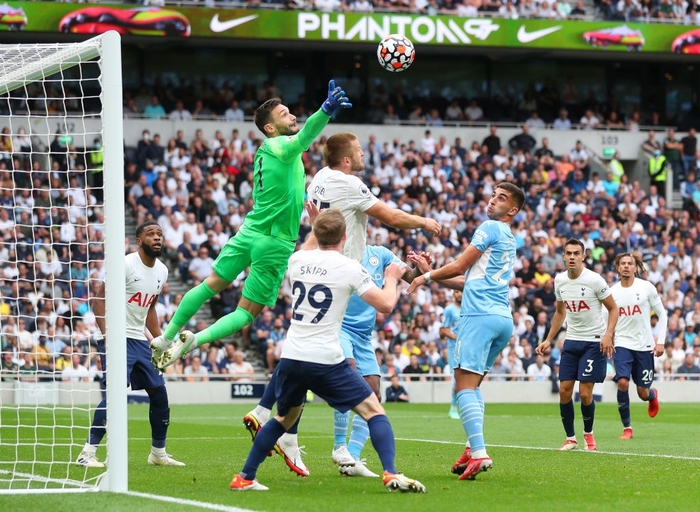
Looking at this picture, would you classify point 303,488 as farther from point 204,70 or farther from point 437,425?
point 204,70

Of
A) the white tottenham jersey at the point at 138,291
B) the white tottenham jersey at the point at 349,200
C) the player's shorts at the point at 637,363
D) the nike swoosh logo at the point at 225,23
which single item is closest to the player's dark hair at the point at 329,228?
the white tottenham jersey at the point at 349,200

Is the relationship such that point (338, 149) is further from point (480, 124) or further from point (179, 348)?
point (480, 124)

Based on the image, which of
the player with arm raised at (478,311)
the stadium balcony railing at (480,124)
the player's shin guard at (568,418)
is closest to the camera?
the player with arm raised at (478,311)

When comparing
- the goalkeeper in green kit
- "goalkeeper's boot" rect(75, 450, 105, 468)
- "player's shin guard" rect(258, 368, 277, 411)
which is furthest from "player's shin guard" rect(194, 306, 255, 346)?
"goalkeeper's boot" rect(75, 450, 105, 468)

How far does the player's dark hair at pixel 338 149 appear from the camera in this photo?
31.3 ft

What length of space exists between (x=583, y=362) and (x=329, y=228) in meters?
6.45

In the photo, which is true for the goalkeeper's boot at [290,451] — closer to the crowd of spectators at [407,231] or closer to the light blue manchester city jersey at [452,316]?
the light blue manchester city jersey at [452,316]

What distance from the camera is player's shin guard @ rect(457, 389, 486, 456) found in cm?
909

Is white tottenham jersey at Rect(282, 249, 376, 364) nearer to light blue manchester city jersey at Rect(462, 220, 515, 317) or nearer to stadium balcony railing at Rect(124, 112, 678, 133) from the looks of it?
light blue manchester city jersey at Rect(462, 220, 515, 317)

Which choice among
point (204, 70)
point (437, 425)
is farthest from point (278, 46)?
point (437, 425)

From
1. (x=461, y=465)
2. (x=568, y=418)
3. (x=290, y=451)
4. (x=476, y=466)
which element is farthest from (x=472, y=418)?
(x=568, y=418)

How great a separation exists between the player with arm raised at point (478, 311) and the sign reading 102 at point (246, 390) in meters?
15.6

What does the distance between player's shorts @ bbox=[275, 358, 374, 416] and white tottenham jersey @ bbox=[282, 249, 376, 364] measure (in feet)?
0.18

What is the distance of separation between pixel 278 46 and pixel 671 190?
1283cm
